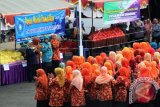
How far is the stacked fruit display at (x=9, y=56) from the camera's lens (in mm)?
16969

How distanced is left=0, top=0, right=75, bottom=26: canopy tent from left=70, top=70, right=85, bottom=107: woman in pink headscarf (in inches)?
222

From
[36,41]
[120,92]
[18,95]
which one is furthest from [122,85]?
[36,41]

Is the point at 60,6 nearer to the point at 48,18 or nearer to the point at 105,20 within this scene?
the point at 48,18

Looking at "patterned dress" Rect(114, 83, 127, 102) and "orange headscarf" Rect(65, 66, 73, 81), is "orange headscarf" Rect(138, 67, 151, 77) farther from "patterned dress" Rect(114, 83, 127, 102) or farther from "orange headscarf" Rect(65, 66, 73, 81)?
"orange headscarf" Rect(65, 66, 73, 81)

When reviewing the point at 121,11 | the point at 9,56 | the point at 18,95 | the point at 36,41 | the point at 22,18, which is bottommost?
the point at 18,95

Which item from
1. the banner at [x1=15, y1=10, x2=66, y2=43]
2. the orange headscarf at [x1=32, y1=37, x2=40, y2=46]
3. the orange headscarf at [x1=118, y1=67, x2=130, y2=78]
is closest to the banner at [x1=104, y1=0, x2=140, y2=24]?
the banner at [x1=15, y1=10, x2=66, y2=43]

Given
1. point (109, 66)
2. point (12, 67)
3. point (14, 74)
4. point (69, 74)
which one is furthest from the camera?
point (14, 74)

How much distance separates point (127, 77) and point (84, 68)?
1.07 metres

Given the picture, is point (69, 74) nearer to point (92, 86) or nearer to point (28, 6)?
point (92, 86)

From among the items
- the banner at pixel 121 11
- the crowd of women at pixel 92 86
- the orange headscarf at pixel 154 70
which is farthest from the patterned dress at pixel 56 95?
the banner at pixel 121 11

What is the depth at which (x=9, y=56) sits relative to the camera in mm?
17328

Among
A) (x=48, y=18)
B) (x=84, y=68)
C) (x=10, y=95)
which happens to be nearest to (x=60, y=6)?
(x=48, y=18)

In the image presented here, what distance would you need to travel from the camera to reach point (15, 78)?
56.4 feet

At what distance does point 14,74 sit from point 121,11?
630 centimetres
